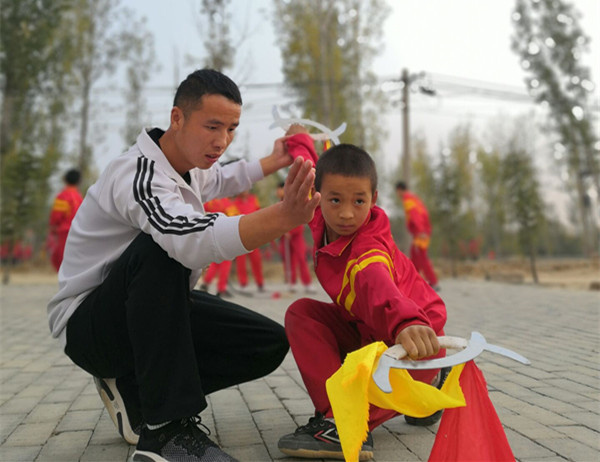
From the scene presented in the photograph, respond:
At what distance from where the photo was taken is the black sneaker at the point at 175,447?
87.7 inches

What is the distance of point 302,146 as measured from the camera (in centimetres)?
313

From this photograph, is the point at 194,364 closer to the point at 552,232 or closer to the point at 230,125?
the point at 230,125

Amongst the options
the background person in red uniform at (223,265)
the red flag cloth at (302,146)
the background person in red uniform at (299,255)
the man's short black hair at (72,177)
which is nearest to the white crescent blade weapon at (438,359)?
the red flag cloth at (302,146)

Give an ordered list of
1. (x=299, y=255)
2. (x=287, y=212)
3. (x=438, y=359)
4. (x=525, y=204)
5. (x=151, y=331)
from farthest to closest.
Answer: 1. (x=525, y=204)
2. (x=299, y=255)
3. (x=151, y=331)
4. (x=287, y=212)
5. (x=438, y=359)

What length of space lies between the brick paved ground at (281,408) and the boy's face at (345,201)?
93 cm

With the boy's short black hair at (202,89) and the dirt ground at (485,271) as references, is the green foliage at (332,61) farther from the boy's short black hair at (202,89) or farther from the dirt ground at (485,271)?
the boy's short black hair at (202,89)

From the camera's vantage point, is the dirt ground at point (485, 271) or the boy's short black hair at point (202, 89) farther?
the dirt ground at point (485, 271)

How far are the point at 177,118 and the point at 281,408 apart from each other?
1.63 metres

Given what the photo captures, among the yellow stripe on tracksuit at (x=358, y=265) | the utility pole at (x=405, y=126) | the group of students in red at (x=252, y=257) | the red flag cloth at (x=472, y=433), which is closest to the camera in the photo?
the red flag cloth at (x=472, y=433)

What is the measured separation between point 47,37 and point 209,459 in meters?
16.9

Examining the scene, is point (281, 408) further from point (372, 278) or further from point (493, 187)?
point (493, 187)

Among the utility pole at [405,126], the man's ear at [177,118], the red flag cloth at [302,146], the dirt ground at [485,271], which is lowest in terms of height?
the dirt ground at [485,271]

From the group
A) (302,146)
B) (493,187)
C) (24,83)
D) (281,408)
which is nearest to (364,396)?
(281,408)

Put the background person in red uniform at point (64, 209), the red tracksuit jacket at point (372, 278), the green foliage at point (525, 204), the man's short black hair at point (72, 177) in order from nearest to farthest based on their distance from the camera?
the red tracksuit jacket at point (372, 278) → the background person in red uniform at point (64, 209) → the man's short black hair at point (72, 177) → the green foliage at point (525, 204)
